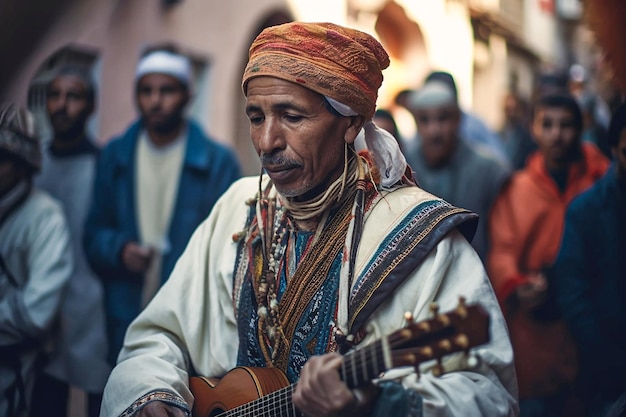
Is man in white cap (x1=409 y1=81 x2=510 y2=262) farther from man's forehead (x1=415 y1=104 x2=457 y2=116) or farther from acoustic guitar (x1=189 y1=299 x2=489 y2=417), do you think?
acoustic guitar (x1=189 y1=299 x2=489 y2=417)

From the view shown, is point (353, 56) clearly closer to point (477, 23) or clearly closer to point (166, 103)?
point (166, 103)

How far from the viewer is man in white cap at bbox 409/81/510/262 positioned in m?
6.63

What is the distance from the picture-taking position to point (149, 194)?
6.23 metres

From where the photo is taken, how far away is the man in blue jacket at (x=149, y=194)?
19.5 ft

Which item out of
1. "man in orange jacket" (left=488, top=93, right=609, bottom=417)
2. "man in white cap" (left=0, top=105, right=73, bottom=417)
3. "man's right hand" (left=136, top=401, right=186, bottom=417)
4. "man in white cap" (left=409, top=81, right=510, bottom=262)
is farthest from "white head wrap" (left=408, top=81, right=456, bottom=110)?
"man's right hand" (left=136, top=401, right=186, bottom=417)

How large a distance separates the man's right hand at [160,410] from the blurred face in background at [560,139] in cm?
388

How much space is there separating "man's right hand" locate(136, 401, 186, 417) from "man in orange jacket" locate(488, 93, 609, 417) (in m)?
2.83

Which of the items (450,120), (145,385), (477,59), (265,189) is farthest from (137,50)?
(477,59)

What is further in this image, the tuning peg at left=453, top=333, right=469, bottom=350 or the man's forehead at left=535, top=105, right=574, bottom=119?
the man's forehead at left=535, top=105, right=574, bottom=119

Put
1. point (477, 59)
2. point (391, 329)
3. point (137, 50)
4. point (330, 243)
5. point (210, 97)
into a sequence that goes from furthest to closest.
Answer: point (477, 59), point (210, 97), point (137, 50), point (330, 243), point (391, 329)

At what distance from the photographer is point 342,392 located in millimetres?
2760

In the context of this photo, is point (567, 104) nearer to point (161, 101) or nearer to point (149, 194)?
point (161, 101)

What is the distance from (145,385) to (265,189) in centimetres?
97

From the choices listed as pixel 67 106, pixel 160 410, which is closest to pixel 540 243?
pixel 67 106
